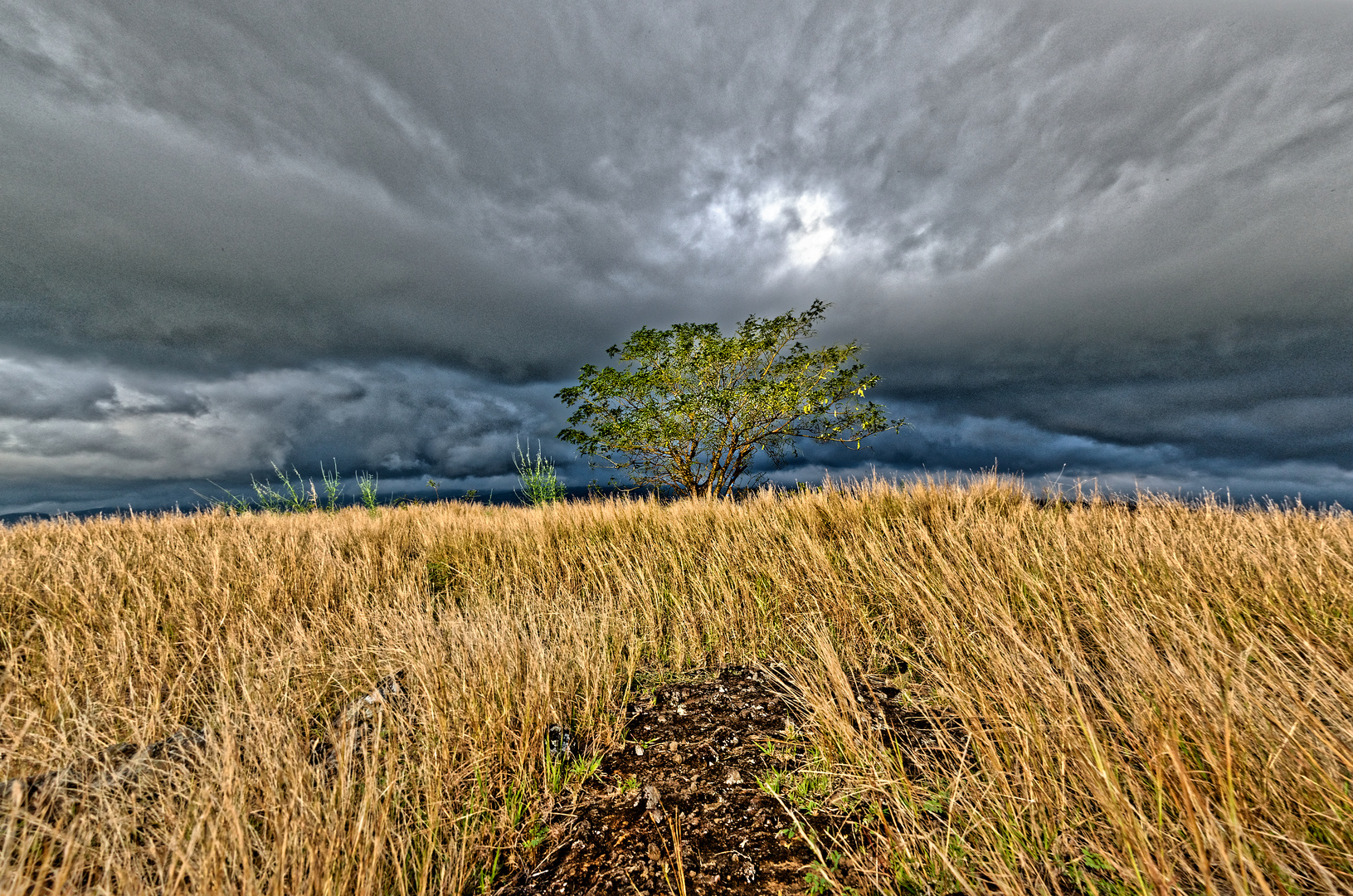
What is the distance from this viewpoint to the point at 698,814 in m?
2.07

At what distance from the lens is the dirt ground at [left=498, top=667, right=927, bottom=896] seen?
181cm

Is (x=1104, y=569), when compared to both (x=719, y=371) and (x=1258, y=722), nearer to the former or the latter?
(x=1258, y=722)

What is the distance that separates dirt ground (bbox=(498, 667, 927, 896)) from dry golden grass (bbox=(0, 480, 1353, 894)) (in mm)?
141

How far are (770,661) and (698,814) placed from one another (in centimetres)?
142

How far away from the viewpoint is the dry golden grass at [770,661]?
1.61 m

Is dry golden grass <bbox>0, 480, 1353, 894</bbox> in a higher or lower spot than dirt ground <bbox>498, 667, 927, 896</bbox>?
higher

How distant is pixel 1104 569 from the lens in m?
3.70

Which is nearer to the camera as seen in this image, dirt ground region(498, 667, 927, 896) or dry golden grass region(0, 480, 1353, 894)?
dry golden grass region(0, 480, 1353, 894)

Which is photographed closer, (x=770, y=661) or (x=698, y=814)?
(x=698, y=814)

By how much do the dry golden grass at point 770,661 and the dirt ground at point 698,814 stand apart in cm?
14

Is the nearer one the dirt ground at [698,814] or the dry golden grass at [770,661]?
the dry golden grass at [770,661]

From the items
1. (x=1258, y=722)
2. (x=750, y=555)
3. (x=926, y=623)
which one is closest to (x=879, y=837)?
(x=1258, y=722)

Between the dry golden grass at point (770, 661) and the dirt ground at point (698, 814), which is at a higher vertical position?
the dry golden grass at point (770, 661)

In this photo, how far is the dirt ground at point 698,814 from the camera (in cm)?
181
